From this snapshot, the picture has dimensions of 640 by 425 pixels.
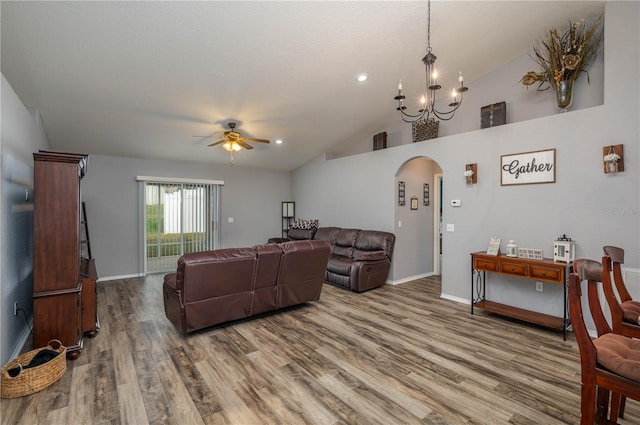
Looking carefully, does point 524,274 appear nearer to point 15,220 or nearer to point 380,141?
point 380,141

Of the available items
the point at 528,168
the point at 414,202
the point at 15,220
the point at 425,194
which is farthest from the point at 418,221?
the point at 15,220

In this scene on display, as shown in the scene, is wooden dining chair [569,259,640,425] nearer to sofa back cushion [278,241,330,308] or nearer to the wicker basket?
sofa back cushion [278,241,330,308]

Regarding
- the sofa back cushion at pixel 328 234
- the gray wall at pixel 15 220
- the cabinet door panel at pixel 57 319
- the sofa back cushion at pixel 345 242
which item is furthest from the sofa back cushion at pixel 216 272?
the sofa back cushion at pixel 328 234

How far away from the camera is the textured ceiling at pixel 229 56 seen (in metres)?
2.80

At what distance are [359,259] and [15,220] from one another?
440 cm

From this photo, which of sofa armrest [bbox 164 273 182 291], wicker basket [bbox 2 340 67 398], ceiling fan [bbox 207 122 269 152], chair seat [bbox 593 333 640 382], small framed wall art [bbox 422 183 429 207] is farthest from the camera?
small framed wall art [bbox 422 183 429 207]

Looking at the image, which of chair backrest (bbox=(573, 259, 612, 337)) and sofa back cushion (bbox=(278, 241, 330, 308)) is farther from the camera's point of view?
sofa back cushion (bbox=(278, 241, 330, 308))

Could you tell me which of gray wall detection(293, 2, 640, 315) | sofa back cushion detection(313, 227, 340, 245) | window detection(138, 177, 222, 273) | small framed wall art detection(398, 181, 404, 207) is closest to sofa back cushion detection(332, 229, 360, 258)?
sofa back cushion detection(313, 227, 340, 245)

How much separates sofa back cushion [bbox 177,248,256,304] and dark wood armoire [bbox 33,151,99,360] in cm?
99

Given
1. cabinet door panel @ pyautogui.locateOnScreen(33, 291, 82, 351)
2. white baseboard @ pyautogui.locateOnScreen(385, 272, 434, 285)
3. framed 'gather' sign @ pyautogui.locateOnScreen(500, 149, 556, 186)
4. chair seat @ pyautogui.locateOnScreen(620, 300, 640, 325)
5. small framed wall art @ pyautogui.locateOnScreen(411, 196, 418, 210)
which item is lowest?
white baseboard @ pyautogui.locateOnScreen(385, 272, 434, 285)

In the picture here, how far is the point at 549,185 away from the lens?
3.71 m

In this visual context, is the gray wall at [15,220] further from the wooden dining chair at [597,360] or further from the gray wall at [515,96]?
the gray wall at [515,96]

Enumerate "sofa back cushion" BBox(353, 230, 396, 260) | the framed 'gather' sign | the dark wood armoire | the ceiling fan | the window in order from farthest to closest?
the window, "sofa back cushion" BBox(353, 230, 396, 260), the ceiling fan, the framed 'gather' sign, the dark wood armoire

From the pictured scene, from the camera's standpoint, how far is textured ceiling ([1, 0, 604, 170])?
2.80 meters
